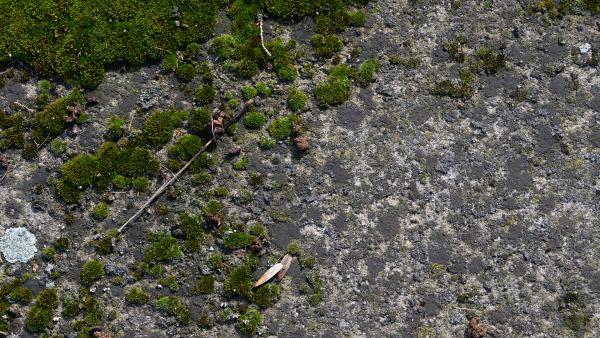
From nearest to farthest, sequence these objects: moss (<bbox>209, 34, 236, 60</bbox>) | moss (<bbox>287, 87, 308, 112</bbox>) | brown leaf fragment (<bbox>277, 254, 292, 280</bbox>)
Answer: brown leaf fragment (<bbox>277, 254, 292, 280</bbox>) < moss (<bbox>287, 87, 308, 112</bbox>) < moss (<bbox>209, 34, 236, 60</bbox>)

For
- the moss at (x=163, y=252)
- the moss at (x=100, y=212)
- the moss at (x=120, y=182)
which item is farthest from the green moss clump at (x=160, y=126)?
the moss at (x=163, y=252)

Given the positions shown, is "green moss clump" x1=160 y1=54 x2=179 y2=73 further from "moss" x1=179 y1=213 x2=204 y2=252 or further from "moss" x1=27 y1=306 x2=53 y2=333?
"moss" x1=27 y1=306 x2=53 y2=333

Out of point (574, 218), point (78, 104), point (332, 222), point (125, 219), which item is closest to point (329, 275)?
point (332, 222)

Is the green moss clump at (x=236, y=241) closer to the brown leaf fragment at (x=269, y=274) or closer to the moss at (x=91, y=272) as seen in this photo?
the brown leaf fragment at (x=269, y=274)

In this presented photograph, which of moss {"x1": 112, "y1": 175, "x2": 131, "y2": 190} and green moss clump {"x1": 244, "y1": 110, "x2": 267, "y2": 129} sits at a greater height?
green moss clump {"x1": 244, "y1": 110, "x2": 267, "y2": 129}

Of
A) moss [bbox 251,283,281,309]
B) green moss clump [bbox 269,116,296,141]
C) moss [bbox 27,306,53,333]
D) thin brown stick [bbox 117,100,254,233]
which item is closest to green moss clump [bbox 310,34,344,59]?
green moss clump [bbox 269,116,296,141]

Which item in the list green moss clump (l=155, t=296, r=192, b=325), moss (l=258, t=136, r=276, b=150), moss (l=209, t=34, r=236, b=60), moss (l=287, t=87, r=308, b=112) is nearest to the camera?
green moss clump (l=155, t=296, r=192, b=325)
